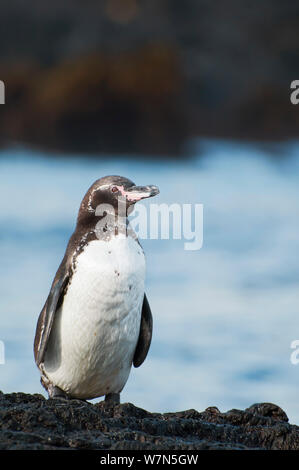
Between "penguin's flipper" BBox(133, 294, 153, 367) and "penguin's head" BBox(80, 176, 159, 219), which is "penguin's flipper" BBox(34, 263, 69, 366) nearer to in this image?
"penguin's head" BBox(80, 176, 159, 219)

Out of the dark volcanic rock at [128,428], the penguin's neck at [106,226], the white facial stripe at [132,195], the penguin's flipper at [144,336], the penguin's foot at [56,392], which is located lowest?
the dark volcanic rock at [128,428]

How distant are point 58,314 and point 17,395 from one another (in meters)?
0.79

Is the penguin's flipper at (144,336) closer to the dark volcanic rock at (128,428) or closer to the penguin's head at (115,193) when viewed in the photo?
the penguin's head at (115,193)

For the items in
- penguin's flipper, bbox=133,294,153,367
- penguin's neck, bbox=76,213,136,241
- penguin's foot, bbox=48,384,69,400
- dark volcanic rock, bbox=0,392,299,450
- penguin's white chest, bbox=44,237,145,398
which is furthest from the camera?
penguin's flipper, bbox=133,294,153,367

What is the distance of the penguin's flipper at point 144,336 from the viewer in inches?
190

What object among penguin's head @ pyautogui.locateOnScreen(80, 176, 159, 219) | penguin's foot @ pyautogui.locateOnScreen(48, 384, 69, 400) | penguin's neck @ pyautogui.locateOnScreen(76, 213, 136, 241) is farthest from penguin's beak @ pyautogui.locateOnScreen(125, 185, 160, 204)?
penguin's foot @ pyautogui.locateOnScreen(48, 384, 69, 400)

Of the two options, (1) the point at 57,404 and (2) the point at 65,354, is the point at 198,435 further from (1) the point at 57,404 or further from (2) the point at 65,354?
(2) the point at 65,354

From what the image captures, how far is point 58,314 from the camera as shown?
4.69m

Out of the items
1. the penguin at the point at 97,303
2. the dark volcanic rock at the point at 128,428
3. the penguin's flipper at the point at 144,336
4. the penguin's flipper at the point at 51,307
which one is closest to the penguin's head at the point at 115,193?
the penguin at the point at 97,303

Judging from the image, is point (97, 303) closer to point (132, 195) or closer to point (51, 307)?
point (51, 307)

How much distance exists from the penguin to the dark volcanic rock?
715 millimetres

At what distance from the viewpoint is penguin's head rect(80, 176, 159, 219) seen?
4539mm

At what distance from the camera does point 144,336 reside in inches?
191
